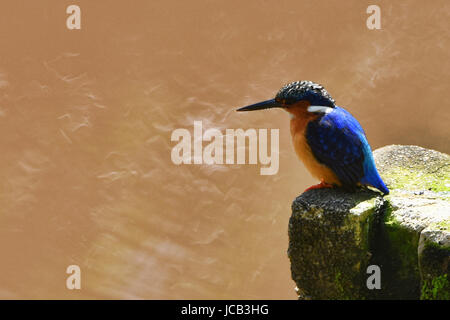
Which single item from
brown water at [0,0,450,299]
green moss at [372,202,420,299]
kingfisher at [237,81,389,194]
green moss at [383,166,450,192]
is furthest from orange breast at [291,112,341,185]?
brown water at [0,0,450,299]

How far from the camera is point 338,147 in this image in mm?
2707

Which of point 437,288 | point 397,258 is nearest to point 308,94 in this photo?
point 397,258

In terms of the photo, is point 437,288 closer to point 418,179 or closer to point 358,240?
point 358,240

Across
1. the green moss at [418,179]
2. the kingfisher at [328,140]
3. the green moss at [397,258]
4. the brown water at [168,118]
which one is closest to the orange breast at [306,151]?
the kingfisher at [328,140]

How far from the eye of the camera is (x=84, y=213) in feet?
15.5

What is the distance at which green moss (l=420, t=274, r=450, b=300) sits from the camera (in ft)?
7.41

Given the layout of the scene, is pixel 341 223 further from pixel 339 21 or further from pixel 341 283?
pixel 339 21

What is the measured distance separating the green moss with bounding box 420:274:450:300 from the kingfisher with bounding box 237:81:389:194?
0.61 metres

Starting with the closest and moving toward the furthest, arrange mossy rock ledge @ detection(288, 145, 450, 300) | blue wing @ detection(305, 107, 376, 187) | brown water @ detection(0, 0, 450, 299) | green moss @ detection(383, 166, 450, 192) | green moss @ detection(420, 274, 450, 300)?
green moss @ detection(420, 274, 450, 300)
mossy rock ledge @ detection(288, 145, 450, 300)
blue wing @ detection(305, 107, 376, 187)
green moss @ detection(383, 166, 450, 192)
brown water @ detection(0, 0, 450, 299)

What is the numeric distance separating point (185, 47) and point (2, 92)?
67.9 inches

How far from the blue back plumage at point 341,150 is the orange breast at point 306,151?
3cm

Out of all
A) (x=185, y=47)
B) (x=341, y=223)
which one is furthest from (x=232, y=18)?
(x=341, y=223)

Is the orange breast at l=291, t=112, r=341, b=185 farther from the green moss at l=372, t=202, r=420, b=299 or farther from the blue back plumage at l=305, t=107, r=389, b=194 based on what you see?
the green moss at l=372, t=202, r=420, b=299
